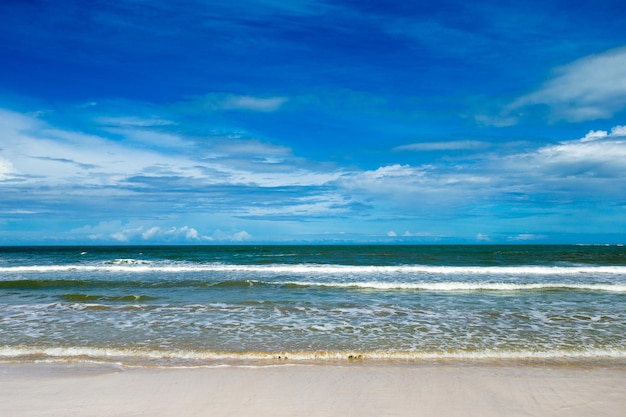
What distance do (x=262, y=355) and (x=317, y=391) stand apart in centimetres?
230

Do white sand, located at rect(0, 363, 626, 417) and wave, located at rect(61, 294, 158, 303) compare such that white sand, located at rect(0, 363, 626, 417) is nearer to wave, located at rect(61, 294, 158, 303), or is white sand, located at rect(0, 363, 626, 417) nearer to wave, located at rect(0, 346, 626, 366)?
wave, located at rect(0, 346, 626, 366)

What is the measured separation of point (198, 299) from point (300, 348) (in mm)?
Answer: 7849

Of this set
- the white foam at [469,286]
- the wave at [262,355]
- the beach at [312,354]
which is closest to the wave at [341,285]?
the white foam at [469,286]

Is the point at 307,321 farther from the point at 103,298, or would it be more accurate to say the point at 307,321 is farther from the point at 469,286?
the point at 469,286

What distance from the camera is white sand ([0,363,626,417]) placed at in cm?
548

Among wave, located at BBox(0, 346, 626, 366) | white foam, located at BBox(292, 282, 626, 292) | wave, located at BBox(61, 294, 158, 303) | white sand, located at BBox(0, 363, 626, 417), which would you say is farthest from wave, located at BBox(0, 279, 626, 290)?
white sand, located at BBox(0, 363, 626, 417)

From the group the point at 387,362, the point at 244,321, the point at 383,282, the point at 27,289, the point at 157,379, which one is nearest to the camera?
the point at 157,379

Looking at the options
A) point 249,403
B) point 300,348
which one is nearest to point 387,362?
point 300,348

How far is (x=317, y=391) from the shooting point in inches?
243

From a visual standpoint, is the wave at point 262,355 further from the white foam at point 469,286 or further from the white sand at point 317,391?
the white foam at point 469,286

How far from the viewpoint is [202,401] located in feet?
19.1

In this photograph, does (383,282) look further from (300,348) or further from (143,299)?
(300,348)

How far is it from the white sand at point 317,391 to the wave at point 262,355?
518 mm

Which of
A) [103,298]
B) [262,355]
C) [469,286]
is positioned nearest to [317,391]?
[262,355]
